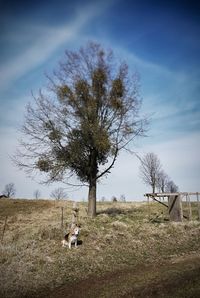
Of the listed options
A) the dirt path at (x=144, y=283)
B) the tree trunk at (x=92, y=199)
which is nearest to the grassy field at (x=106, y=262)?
the dirt path at (x=144, y=283)

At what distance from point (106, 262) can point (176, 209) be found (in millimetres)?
11971

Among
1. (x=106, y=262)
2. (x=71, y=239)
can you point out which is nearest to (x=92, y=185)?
(x=71, y=239)

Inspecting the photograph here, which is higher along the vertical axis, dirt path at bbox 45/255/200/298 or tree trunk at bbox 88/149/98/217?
tree trunk at bbox 88/149/98/217

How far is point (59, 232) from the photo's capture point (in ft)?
47.8

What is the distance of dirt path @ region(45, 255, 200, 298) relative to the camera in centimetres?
706

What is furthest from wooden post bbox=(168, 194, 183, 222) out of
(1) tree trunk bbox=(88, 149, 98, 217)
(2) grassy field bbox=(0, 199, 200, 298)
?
(1) tree trunk bbox=(88, 149, 98, 217)

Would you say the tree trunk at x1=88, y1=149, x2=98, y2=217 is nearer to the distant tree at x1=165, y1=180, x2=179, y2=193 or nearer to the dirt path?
the dirt path

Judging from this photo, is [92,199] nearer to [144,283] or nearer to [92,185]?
[92,185]

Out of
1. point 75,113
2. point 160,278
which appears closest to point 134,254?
point 160,278

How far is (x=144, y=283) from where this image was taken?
310 inches

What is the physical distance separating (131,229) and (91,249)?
160 inches

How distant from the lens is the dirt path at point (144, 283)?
7.06 meters

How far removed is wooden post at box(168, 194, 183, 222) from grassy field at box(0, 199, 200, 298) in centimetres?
372

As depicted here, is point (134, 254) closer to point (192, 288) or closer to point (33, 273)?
point (33, 273)
